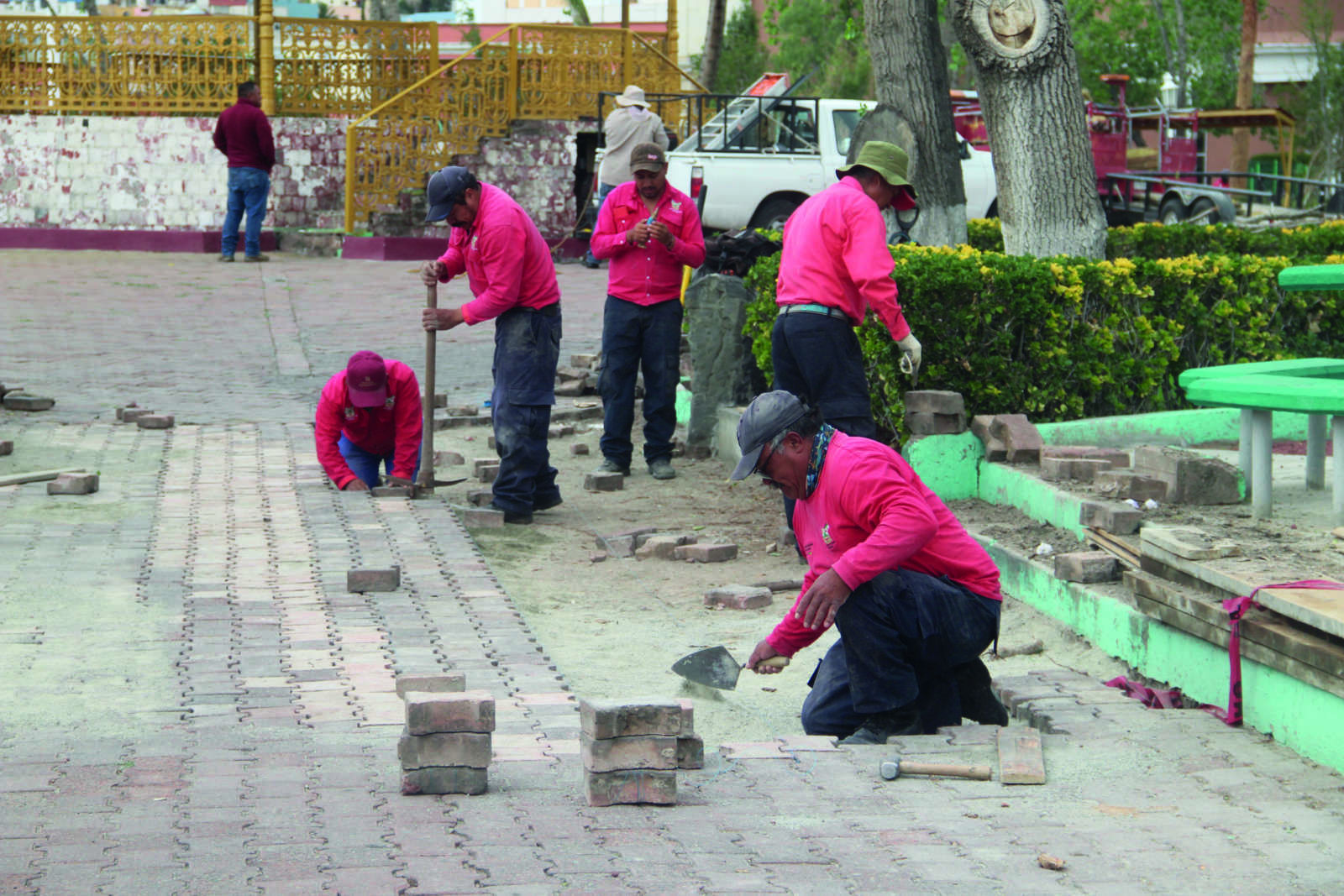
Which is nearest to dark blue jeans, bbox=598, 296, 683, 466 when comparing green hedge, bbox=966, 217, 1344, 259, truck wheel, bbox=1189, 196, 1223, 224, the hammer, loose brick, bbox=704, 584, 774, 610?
loose brick, bbox=704, 584, 774, 610

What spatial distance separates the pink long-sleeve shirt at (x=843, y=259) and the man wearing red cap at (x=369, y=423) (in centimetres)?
221

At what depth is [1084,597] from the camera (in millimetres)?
5754

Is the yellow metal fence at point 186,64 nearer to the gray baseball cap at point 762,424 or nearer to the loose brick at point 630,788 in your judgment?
the gray baseball cap at point 762,424

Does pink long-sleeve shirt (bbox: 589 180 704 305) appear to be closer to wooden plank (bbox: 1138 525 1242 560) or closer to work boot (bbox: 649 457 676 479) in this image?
work boot (bbox: 649 457 676 479)

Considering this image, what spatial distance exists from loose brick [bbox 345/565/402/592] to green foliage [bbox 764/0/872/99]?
3005 centimetres

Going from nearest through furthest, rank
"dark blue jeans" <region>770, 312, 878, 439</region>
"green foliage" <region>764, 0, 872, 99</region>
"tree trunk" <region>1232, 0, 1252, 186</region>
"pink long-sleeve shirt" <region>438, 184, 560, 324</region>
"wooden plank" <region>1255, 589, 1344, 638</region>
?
"wooden plank" <region>1255, 589, 1344, 638</region> < "dark blue jeans" <region>770, 312, 878, 439</region> < "pink long-sleeve shirt" <region>438, 184, 560, 324</region> < "tree trunk" <region>1232, 0, 1252, 186</region> < "green foliage" <region>764, 0, 872, 99</region>

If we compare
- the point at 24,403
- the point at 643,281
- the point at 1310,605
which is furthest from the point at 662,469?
the point at 1310,605

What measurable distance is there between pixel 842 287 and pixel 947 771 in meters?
3.02

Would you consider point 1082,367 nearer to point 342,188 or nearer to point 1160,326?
point 1160,326

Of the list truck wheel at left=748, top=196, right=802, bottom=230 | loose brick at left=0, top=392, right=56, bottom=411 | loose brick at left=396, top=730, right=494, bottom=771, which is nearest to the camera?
loose brick at left=396, top=730, right=494, bottom=771

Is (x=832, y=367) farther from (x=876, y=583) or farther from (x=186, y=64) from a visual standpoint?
(x=186, y=64)

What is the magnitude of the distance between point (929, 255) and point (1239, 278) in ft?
5.95

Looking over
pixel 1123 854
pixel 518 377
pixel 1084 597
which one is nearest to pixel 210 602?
pixel 518 377

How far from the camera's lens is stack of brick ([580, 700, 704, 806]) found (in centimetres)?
376
